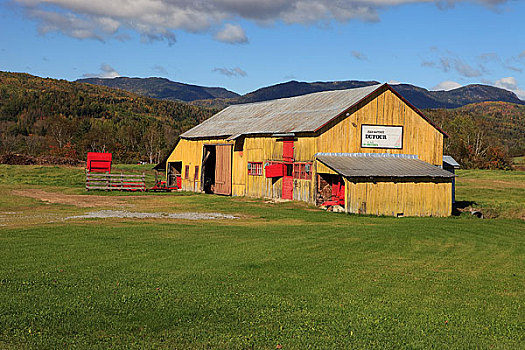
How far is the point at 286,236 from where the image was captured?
1923 centimetres

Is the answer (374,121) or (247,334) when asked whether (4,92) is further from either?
(247,334)

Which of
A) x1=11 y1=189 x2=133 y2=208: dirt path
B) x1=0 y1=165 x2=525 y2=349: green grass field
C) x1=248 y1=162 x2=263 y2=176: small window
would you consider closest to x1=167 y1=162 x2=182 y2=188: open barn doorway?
x1=248 y1=162 x2=263 y2=176: small window

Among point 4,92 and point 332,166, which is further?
point 4,92

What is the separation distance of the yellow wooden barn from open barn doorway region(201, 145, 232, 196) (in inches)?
3.1

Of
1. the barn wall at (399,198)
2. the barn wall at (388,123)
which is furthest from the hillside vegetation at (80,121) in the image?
the barn wall at (399,198)

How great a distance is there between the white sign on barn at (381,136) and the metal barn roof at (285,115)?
2067 millimetres

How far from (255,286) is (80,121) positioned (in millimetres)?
113076

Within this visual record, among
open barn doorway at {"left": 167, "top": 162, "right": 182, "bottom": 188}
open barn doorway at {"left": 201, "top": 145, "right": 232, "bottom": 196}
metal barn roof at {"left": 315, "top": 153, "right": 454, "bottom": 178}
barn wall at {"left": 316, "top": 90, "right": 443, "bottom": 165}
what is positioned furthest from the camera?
open barn doorway at {"left": 167, "top": 162, "right": 182, "bottom": 188}

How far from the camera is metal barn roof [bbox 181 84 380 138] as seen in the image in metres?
35.3

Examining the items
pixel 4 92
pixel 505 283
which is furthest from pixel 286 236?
pixel 4 92

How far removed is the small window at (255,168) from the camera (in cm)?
3888

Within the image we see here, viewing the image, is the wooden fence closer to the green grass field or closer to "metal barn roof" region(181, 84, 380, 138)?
"metal barn roof" region(181, 84, 380, 138)

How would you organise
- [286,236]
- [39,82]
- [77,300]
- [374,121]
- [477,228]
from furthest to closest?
[39,82], [374,121], [477,228], [286,236], [77,300]

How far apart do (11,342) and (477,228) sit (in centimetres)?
2117
